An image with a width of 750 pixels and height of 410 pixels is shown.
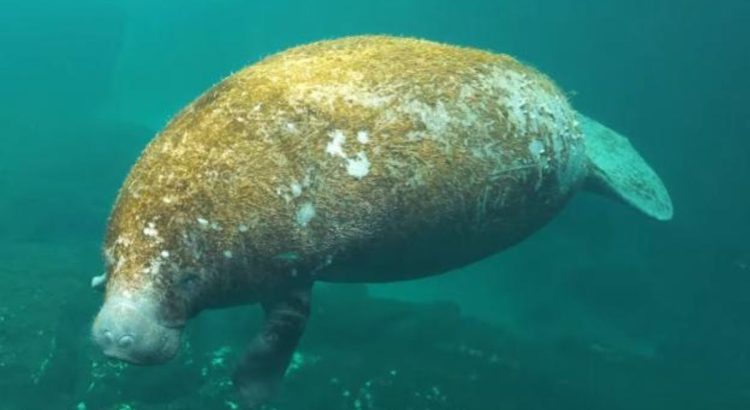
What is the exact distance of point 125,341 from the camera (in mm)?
4605

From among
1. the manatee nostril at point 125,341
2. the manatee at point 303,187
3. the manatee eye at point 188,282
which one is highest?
the manatee at point 303,187

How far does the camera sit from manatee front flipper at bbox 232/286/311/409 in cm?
533

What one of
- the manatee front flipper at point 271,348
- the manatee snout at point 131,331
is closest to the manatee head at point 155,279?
the manatee snout at point 131,331

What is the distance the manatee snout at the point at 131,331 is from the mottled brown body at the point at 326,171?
0.16m

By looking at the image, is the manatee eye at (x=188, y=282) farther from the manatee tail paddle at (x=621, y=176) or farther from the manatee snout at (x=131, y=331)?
A: the manatee tail paddle at (x=621, y=176)

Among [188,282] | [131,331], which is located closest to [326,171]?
[188,282]

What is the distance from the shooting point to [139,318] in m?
4.68

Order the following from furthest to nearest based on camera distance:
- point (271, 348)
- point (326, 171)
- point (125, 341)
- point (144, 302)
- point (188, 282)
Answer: point (271, 348), point (326, 171), point (188, 282), point (144, 302), point (125, 341)

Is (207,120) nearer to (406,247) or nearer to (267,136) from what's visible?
(267,136)

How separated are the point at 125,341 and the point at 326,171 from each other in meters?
1.85

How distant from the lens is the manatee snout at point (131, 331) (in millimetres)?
4613

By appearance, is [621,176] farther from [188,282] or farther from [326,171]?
[188,282]

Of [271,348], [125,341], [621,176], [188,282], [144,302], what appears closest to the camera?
[125,341]

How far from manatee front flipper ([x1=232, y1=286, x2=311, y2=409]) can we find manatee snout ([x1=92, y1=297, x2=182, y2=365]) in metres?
0.80
